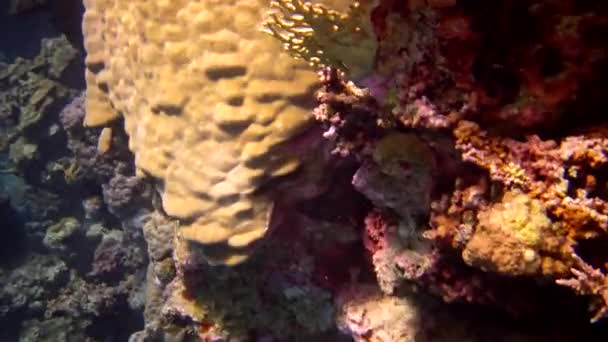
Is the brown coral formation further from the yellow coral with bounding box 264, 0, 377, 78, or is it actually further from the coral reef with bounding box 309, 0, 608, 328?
the coral reef with bounding box 309, 0, 608, 328

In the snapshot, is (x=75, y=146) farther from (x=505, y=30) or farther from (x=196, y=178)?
(x=505, y=30)

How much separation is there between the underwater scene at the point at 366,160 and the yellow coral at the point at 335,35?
0.01 m

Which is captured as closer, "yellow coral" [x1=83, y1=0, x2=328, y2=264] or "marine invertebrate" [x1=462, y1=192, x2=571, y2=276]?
"marine invertebrate" [x1=462, y1=192, x2=571, y2=276]

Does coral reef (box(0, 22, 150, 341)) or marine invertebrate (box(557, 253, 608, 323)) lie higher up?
marine invertebrate (box(557, 253, 608, 323))

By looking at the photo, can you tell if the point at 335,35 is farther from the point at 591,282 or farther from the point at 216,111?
the point at 591,282

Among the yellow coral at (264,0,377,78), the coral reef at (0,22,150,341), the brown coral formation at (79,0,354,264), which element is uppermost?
the yellow coral at (264,0,377,78)

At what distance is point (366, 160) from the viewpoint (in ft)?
10.4

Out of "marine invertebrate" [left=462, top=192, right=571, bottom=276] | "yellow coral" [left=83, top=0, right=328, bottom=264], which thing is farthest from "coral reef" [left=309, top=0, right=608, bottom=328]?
"yellow coral" [left=83, top=0, right=328, bottom=264]

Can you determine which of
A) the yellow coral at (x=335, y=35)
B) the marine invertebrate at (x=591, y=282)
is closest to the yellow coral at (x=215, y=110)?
the yellow coral at (x=335, y=35)

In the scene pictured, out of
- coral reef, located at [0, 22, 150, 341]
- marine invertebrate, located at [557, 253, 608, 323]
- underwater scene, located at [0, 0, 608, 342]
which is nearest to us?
marine invertebrate, located at [557, 253, 608, 323]

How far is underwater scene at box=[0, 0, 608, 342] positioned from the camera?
6.95ft

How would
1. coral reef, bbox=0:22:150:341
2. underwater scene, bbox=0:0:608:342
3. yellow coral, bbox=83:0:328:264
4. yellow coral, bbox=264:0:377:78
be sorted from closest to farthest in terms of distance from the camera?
1. underwater scene, bbox=0:0:608:342
2. yellow coral, bbox=264:0:377:78
3. yellow coral, bbox=83:0:328:264
4. coral reef, bbox=0:22:150:341

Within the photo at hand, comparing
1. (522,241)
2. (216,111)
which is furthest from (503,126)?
(216,111)

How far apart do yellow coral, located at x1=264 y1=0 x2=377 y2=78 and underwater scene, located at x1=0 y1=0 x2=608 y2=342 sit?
1 cm
